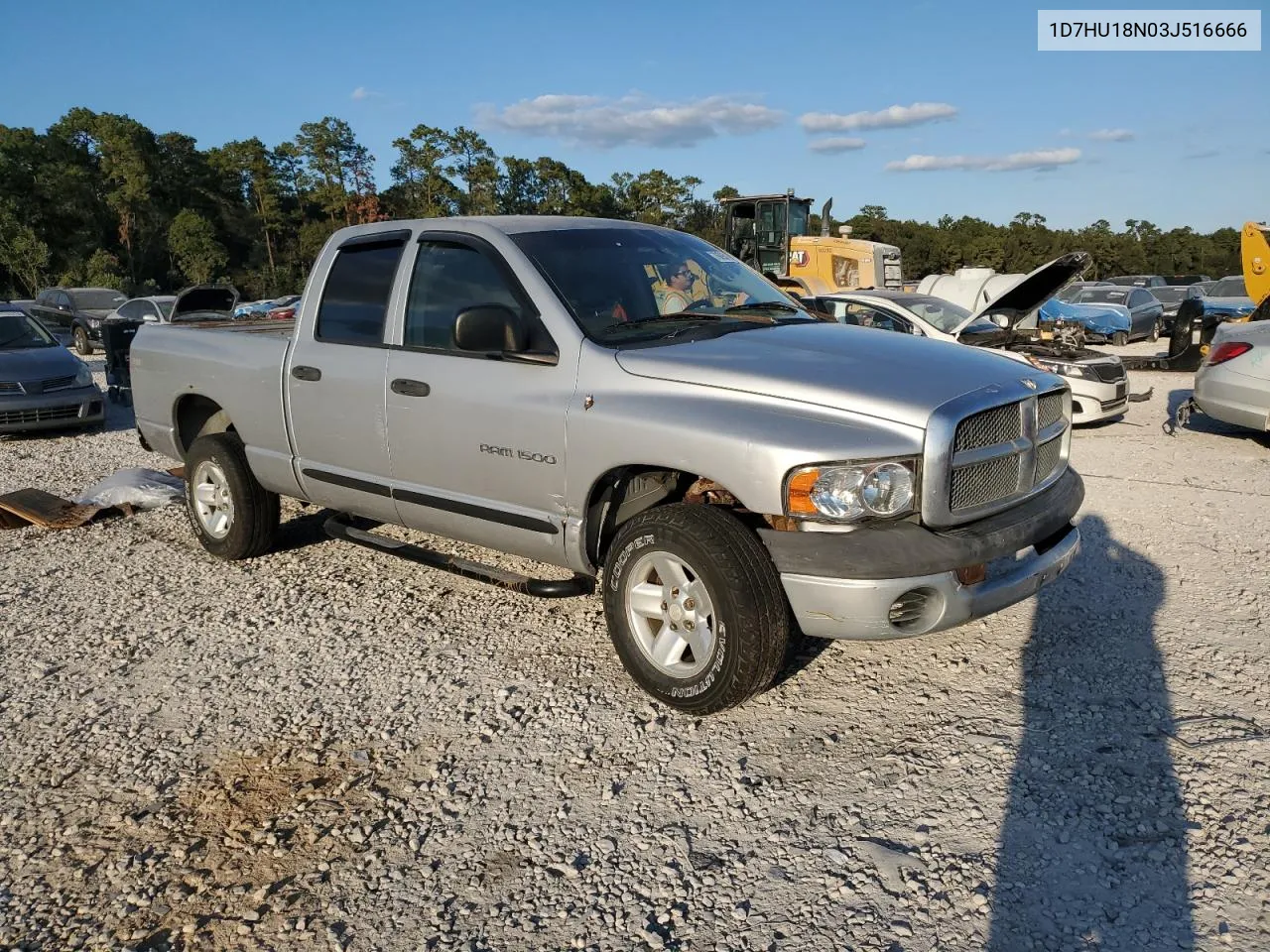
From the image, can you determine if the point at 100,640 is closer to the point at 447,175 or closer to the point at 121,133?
the point at 447,175

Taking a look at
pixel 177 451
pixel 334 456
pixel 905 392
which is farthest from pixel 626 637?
pixel 177 451

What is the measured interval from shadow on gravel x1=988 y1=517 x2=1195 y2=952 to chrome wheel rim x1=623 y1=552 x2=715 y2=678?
1.22 meters

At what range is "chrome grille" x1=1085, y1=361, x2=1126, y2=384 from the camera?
34.9ft

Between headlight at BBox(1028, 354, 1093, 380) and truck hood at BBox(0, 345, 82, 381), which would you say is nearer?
headlight at BBox(1028, 354, 1093, 380)

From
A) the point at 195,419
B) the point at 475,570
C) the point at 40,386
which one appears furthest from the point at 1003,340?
the point at 40,386

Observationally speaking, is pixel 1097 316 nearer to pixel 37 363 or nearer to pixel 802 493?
pixel 37 363

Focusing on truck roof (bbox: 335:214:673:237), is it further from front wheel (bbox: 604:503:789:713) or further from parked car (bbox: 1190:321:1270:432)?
parked car (bbox: 1190:321:1270:432)

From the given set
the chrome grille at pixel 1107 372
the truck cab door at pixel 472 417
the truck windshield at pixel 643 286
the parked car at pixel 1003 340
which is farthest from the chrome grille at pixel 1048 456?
the chrome grille at pixel 1107 372

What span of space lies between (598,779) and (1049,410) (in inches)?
97.9

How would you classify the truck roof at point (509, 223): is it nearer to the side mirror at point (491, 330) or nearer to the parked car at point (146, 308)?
the side mirror at point (491, 330)

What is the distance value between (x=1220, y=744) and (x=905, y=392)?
173 cm

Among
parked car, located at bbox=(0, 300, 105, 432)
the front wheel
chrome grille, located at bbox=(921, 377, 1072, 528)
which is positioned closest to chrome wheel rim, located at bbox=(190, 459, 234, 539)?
the front wheel

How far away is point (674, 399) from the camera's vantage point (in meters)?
3.63

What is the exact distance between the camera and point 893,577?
3.26m
